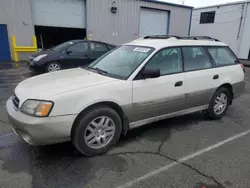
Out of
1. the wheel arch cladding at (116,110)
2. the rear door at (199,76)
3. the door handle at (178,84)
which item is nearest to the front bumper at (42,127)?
the wheel arch cladding at (116,110)

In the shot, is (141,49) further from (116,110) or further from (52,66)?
(52,66)

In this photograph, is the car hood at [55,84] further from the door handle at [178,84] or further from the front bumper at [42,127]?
the door handle at [178,84]

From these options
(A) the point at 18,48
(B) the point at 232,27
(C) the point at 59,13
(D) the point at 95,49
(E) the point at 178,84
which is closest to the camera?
(E) the point at 178,84

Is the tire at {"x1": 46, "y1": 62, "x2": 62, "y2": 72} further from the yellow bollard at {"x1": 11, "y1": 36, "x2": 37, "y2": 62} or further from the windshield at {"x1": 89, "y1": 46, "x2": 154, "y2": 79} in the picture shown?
the yellow bollard at {"x1": 11, "y1": 36, "x2": 37, "y2": 62}

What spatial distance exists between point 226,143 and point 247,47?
707 inches

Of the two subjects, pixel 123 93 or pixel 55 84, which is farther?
pixel 123 93

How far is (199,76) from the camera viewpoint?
3.79 m

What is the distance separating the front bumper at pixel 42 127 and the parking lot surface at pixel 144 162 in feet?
1.33

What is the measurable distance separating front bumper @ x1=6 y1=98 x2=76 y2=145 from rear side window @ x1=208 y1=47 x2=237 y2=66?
313 centimetres

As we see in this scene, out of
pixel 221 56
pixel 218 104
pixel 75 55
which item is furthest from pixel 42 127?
pixel 75 55

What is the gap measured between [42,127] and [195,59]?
9.62 ft

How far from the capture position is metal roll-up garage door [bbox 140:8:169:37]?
620 inches

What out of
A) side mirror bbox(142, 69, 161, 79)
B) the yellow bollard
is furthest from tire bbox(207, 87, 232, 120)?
the yellow bollard

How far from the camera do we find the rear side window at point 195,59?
12.2 feet
